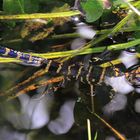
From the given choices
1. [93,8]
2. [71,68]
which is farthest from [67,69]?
[93,8]

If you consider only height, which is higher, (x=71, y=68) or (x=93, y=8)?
(x=93, y=8)

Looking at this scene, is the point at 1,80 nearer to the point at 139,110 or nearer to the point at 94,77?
the point at 94,77

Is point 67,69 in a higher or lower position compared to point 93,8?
lower

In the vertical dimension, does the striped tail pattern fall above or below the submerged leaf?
below

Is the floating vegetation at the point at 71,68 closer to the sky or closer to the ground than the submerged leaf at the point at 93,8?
closer to the ground

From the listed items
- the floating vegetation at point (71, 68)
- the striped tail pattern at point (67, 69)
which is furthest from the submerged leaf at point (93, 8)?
the striped tail pattern at point (67, 69)

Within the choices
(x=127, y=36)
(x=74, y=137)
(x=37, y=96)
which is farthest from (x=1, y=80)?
(x=127, y=36)

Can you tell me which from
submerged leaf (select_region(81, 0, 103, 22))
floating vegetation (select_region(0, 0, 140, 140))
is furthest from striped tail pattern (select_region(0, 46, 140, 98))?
submerged leaf (select_region(81, 0, 103, 22))

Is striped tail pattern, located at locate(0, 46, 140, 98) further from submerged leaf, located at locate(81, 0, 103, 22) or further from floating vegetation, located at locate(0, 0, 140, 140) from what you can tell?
submerged leaf, located at locate(81, 0, 103, 22)

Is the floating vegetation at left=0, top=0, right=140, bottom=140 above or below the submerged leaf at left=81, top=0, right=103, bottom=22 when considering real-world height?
below

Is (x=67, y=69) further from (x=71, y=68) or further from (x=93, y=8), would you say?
(x=93, y=8)

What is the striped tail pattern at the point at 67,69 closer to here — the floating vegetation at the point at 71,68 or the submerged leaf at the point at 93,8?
the floating vegetation at the point at 71,68
